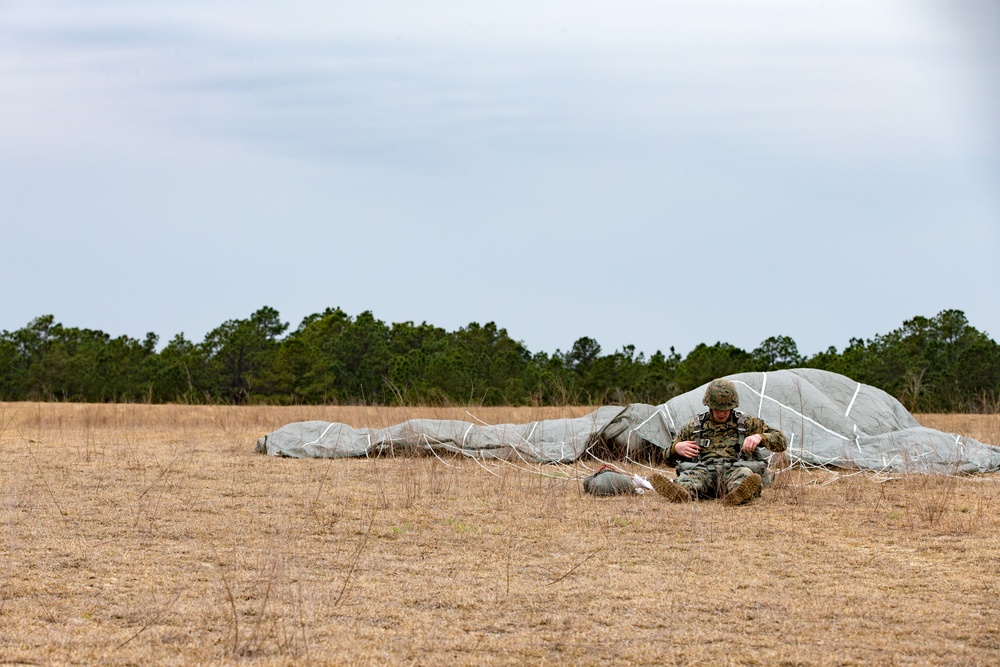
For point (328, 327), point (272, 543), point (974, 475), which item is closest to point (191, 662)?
point (272, 543)

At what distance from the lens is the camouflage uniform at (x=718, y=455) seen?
326 inches

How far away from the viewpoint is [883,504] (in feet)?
27.0

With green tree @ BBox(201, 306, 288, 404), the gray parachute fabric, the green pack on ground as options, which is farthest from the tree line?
the green pack on ground

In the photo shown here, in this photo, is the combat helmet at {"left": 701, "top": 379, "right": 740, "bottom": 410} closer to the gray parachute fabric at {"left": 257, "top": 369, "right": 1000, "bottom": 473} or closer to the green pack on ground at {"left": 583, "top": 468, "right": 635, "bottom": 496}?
the green pack on ground at {"left": 583, "top": 468, "right": 635, "bottom": 496}

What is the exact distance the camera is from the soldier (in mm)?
8141

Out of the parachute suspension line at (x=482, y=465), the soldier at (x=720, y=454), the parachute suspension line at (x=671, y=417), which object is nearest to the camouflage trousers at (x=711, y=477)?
the soldier at (x=720, y=454)

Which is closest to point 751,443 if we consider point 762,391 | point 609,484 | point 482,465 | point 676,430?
point 609,484

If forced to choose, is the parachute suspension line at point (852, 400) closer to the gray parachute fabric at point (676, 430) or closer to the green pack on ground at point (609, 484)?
the gray parachute fabric at point (676, 430)

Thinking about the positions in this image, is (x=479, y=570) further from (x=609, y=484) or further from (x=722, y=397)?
(x=722, y=397)

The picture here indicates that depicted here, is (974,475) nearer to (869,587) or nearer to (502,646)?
(869,587)

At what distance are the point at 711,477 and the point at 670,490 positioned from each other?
0.36 meters

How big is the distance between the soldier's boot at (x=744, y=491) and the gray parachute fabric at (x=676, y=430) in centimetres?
235

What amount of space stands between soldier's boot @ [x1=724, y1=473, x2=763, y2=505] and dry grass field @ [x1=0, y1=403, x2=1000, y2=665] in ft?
0.34

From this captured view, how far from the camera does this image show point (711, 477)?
27.4 feet
